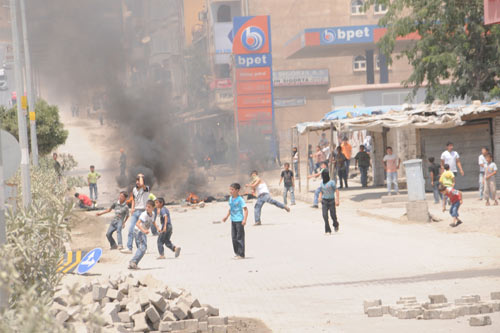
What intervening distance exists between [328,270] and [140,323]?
4.61m

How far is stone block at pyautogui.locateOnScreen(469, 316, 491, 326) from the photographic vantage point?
25.5ft

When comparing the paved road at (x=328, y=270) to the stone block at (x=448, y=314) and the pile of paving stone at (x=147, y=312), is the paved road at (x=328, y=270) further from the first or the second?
the pile of paving stone at (x=147, y=312)

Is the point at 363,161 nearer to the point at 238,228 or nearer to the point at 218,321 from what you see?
the point at 238,228

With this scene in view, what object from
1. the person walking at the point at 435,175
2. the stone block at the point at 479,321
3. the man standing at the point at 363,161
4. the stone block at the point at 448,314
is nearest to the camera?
the stone block at the point at 479,321

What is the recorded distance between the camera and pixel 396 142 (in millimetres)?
27312

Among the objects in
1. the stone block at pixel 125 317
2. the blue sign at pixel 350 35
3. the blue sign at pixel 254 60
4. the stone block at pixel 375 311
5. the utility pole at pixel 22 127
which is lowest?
the stone block at pixel 375 311

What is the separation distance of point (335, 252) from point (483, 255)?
2639mm

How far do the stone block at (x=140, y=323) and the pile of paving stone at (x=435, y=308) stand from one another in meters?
2.41

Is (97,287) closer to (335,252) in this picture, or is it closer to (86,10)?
(335,252)

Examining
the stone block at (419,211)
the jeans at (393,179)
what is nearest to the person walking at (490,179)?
the stone block at (419,211)

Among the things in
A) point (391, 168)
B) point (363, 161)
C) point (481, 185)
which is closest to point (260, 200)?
point (391, 168)

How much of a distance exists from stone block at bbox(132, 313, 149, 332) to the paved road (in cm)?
128

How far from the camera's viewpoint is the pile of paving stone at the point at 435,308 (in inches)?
326

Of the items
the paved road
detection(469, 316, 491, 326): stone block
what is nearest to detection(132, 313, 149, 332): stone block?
the paved road
